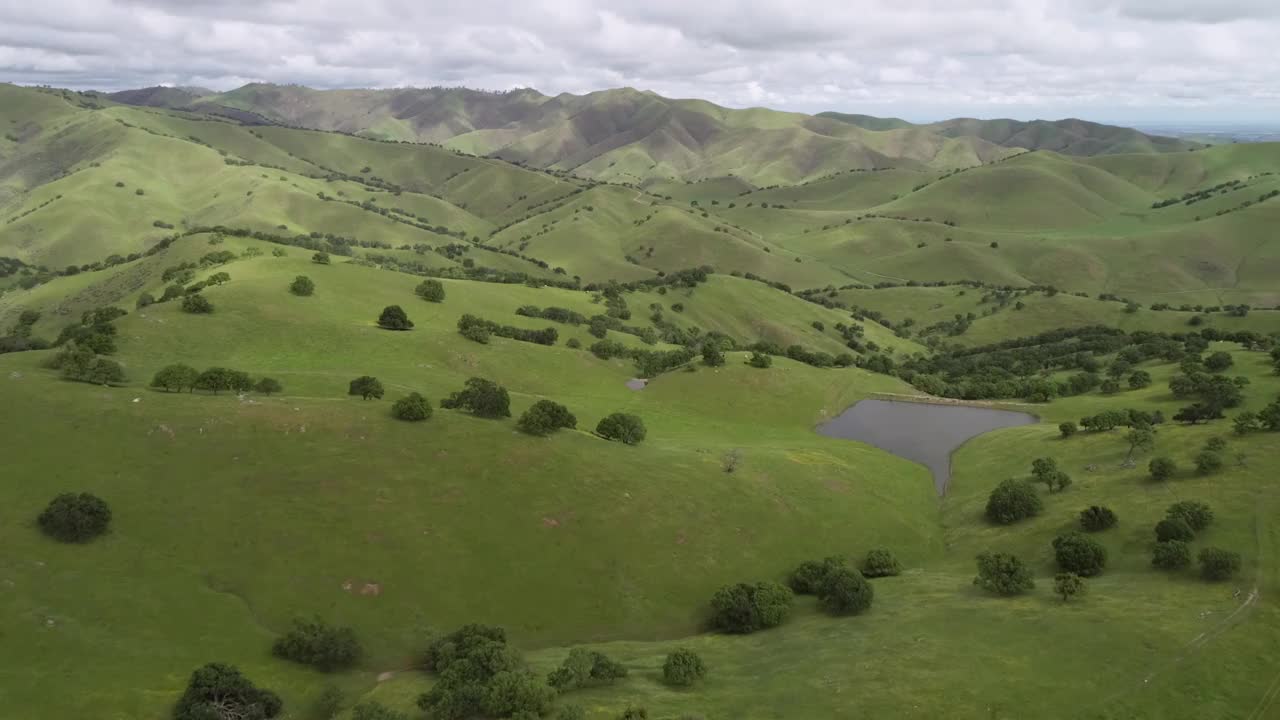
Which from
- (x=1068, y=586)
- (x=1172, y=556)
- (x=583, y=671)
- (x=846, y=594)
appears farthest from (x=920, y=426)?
(x=583, y=671)

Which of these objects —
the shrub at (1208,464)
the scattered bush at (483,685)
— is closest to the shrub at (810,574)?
the scattered bush at (483,685)

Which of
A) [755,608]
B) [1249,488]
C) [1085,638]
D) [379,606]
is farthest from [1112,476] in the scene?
[379,606]

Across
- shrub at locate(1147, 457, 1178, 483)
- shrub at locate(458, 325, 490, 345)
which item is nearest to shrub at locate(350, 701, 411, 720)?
shrub at locate(1147, 457, 1178, 483)

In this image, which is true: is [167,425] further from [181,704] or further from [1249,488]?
[1249,488]

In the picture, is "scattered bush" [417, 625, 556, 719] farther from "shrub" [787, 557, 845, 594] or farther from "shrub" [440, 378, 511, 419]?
"shrub" [440, 378, 511, 419]

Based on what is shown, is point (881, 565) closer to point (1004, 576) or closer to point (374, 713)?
point (1004, 576)

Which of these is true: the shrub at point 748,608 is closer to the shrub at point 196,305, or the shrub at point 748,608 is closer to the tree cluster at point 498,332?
the tree cluster at point 498,332
